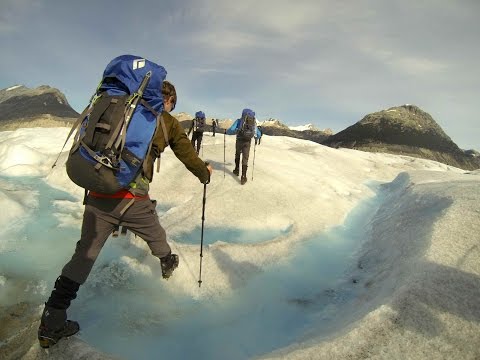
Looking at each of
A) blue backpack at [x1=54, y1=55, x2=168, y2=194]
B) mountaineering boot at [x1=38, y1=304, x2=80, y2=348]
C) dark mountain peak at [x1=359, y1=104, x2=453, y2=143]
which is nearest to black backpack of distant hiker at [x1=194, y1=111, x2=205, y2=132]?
blue backpack at [x1=54, y1=55, x2=168, y2=194]

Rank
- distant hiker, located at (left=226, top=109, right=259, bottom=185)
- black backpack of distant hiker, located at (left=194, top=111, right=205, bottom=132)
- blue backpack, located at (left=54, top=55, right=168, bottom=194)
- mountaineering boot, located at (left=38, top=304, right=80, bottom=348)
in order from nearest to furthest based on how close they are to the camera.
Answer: blue backpack, located at (left=54, top=55, right=168, bottom=194)
mountaineering boot, located at (left=38, top=304, right=80, bottom=348)
distant hiker, located at (left=226, top=109, right=259, bottom=185)
black backpack of distant hiker, located at (left=194, top=111, right=205, bottom=132)

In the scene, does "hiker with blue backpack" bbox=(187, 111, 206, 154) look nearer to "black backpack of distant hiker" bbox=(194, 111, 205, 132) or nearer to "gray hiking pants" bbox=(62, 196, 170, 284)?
"black backpack of distant hiker" bbox=(194, 111, 205, 132)

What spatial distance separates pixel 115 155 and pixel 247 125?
10174 mm

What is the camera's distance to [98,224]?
153 inches

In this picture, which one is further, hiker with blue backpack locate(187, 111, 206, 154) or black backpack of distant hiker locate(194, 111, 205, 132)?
black backpack of distant hiker locate(194, 111, 205, 132)

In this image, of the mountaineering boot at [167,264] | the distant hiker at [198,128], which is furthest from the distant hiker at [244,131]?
the mountaineering boot at [167,264]

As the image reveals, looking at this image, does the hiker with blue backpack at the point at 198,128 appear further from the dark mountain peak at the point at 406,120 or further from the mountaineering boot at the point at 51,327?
the dark mountain peak at the point at 406,120

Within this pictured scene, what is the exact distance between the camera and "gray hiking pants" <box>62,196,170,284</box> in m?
3.75

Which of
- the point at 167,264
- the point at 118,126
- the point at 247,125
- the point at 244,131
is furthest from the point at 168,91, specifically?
the point at 247,125

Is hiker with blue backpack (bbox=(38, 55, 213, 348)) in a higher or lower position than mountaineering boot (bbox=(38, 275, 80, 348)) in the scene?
higher

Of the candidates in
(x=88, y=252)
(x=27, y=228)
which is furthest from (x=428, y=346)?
(x=27, y=228)

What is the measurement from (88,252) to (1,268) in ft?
11.1

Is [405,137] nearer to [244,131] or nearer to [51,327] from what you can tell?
[244,131]

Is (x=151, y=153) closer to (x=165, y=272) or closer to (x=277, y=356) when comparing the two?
(x=165, y=272)
